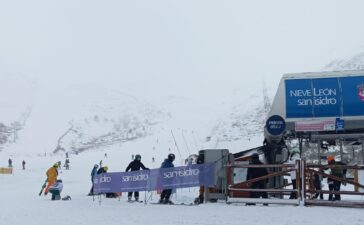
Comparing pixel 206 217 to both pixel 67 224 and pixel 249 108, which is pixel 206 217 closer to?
pixel 67 224

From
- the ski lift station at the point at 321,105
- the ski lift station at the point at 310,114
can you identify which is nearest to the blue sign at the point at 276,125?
the ski lift station at the point at 310,114

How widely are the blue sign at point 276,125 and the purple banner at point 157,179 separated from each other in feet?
7.22

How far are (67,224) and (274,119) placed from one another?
24.0 ft

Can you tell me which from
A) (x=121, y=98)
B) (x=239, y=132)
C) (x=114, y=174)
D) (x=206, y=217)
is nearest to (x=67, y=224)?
(x=206, y=217)

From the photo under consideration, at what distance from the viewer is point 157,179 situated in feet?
50.4

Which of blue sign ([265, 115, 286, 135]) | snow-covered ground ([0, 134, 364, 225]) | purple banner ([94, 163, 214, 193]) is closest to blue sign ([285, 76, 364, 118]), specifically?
blue sign ([265, 115, 286, 135])

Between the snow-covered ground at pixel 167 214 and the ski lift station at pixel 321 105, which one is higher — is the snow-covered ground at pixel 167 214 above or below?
below

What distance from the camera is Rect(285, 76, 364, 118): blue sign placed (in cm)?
1600

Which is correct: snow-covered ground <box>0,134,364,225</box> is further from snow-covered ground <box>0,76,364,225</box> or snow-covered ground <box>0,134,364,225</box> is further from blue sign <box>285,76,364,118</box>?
blue sign <box>285,76,364,118</box>

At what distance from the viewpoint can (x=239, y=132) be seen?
70.2m

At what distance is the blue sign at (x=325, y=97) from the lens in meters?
16.0

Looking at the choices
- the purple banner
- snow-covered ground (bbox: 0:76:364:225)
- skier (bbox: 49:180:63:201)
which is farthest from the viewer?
skier (bbox: 49:180:63:201)

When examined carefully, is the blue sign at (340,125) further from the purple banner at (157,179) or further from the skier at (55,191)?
the skier at (55,191)

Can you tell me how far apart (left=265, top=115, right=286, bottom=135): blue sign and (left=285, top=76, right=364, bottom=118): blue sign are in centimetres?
121
